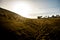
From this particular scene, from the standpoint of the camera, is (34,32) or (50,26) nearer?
(34,32)

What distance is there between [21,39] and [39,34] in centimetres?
205

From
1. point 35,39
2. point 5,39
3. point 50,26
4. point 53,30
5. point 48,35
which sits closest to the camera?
point 5,39

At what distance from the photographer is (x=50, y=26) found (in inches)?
457

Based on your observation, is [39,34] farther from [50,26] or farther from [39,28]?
[50,26]

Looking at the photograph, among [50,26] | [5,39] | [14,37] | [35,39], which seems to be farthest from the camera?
[50,26]

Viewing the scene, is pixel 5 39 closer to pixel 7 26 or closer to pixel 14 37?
pixel 14 37

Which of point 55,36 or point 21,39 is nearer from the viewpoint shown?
point 21,39

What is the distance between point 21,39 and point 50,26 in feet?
13.4

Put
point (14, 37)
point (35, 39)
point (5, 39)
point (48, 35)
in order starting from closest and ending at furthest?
point (5, 39) < point (14, 37) < point (35, 39) < point (48, 35)

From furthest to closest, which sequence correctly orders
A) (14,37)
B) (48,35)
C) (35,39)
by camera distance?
(48,35), (35,39), (14,37)

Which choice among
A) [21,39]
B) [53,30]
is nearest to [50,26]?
[53,30]

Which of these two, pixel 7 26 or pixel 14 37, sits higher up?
pixel 7 26

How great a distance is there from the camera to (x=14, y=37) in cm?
870

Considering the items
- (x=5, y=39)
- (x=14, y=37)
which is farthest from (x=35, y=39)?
(x=5, y=39)
